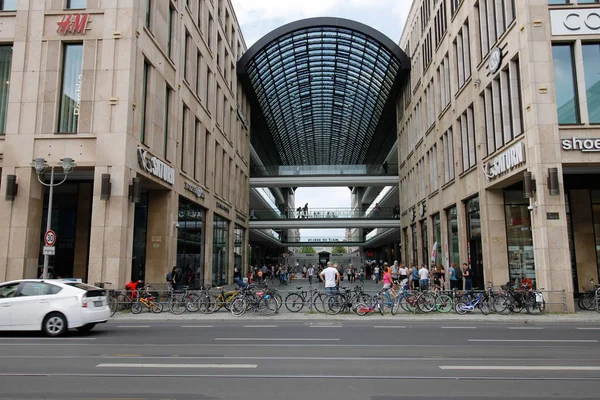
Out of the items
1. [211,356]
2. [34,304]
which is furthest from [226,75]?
[211,356]

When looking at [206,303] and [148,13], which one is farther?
[148,13]

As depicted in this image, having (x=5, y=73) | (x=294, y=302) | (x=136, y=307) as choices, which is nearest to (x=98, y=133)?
(x=5, y=73)

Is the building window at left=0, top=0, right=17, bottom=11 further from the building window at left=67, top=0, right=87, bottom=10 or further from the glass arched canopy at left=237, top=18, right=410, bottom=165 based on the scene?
the glass arched canopy at left=237, top=18, right=410, bottom=165

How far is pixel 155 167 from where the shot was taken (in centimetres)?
2189

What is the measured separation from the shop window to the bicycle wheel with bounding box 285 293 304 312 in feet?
34.3

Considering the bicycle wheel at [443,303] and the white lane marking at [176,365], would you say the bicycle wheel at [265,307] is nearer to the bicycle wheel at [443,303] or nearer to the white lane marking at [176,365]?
the bicycle wheel at [443,303]

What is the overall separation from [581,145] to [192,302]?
1563cm

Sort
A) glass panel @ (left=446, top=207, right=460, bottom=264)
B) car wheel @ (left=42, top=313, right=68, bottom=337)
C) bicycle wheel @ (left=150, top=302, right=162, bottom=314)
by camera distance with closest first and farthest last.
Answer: car wheel @ (left=42, top=313, right=68, bottom=337)
bicycle wheel @ (left=150, top=302, right=162, bottom=314)
glass panel @ (left=446, top=207, right=460, bottom=264)

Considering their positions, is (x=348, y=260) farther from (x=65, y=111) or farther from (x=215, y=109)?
(x=65, y=111)

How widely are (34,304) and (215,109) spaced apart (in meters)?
24.0

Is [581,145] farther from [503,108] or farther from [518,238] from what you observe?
[518,238]

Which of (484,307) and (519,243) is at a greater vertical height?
(519,243)

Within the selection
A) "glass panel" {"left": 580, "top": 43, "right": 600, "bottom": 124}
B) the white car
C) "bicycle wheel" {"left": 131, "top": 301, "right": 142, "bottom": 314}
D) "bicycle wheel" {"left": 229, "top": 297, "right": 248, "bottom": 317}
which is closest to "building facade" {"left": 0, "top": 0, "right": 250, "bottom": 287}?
"bicycle wheel" {"left": 131, "top": 301, "right": 142, "bottom": 314}

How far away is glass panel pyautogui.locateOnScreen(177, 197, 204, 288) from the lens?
2654cm
